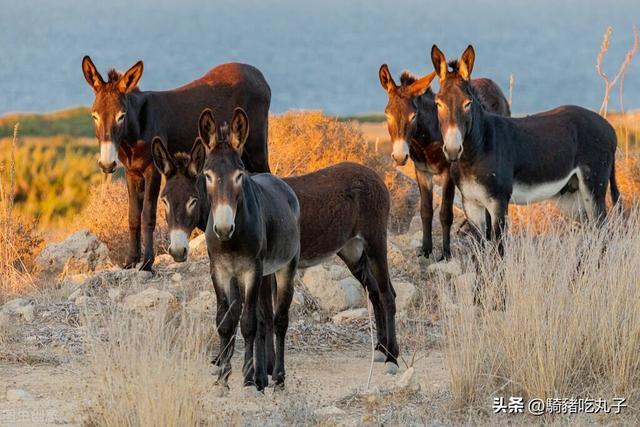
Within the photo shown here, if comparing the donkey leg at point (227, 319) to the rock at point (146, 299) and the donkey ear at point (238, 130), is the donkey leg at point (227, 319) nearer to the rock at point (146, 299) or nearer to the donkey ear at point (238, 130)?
the donkey ear at point (238, 130)

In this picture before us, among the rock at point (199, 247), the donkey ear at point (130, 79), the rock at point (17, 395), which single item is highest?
the donkey ear at point (130, 79)

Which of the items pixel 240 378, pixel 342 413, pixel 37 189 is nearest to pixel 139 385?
pixel 342 413

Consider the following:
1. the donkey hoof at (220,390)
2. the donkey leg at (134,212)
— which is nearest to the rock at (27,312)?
the donkey leg at (134,212)

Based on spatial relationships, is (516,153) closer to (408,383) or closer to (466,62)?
(466,62)

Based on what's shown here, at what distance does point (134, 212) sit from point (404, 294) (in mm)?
3214

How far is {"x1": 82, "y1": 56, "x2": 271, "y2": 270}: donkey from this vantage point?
40.3ft

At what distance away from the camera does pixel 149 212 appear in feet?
41.6

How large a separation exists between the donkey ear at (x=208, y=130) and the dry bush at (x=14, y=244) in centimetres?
504

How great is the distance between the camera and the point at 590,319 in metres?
8.30

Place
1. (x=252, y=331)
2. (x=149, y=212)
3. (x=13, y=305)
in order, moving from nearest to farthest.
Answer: (x=252, y=331), (x=13, y=305), (x=149, y=212)

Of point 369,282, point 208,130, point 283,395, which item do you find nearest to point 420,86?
point 369,282

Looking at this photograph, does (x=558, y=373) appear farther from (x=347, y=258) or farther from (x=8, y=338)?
(x=8, y=338)

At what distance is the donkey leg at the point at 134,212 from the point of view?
1304 centimetres

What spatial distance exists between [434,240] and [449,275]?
159 centimetres
